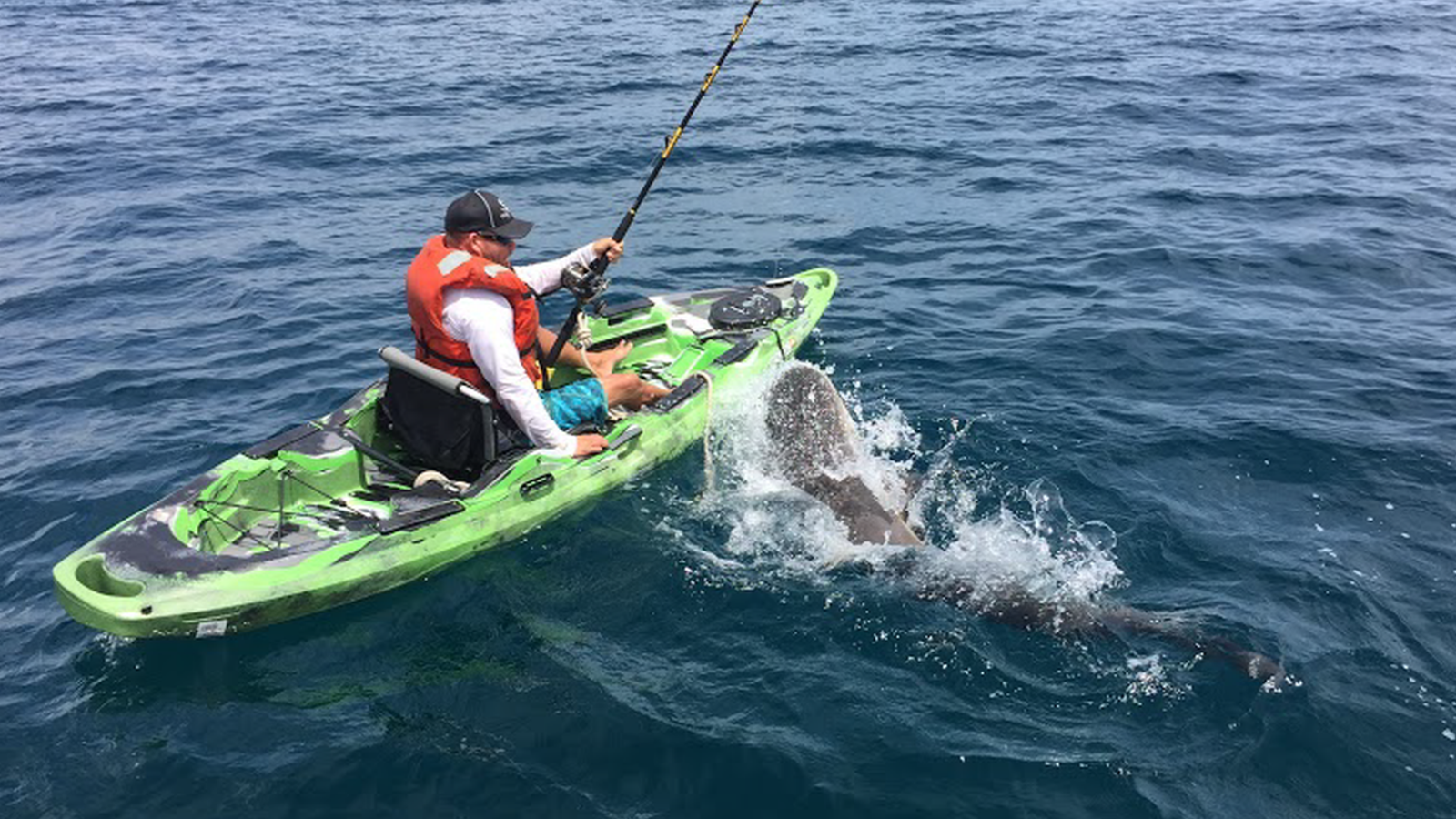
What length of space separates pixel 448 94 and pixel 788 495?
1606 cm

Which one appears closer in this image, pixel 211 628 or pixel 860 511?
pixel 211 628

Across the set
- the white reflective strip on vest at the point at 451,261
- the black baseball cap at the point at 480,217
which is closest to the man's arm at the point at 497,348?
the white reflective strip on vest at the point at 451,261

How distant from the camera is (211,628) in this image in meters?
7.24

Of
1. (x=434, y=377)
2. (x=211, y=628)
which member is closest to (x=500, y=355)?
(x=434, y=377)

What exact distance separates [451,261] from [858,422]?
13.6ft

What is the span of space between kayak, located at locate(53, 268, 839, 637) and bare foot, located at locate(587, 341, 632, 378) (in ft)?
0.67

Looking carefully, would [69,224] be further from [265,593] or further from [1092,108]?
[1092,108]

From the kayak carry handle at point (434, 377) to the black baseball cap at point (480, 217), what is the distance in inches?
41.3

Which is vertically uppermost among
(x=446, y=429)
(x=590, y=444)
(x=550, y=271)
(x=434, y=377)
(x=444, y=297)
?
(x=444, y=297)

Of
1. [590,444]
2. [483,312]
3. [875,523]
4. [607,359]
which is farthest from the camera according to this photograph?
[607,359]

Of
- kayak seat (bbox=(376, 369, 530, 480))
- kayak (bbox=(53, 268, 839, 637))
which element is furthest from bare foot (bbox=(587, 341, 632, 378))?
kayak seat (bbox=(376, 369, 530, 480))

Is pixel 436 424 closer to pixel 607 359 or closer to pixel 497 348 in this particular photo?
pixel 497 348

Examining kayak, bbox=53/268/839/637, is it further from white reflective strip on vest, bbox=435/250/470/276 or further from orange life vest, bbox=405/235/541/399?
white reflective strip on vest, bbox=435/250/470/276

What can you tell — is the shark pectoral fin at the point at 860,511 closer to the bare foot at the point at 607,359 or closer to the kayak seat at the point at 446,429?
the kayak seat at the point at 446,429
